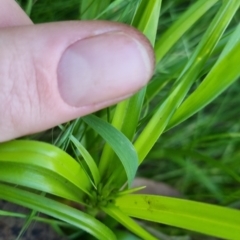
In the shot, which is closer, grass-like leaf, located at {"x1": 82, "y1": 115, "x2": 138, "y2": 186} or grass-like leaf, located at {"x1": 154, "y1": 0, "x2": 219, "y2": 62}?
grass-like leaf, located at {"x1": 82, "y1": 115, "x2": 138, "y2": 186}

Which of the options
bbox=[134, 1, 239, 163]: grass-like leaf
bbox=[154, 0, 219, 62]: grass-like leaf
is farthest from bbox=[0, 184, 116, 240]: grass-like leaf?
bbox=[154, 0, 219, 62]: grass-like leaf

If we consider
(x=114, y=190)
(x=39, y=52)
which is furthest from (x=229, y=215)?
(x=39, y=52)

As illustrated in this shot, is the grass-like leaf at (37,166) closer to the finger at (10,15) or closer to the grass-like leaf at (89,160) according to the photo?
the grass-like leaf at (89,160)

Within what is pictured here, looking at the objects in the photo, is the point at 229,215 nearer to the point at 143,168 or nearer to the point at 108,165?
the point at 108,165

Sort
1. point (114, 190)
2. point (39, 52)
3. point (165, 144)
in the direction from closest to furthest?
point (39, 52), point (114, 190), point (165, 144)

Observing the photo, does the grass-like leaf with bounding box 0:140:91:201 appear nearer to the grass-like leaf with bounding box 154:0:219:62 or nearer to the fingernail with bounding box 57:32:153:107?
the fingernail with bounding box 57:32:153:107

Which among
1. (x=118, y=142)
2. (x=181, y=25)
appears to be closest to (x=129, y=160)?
(x=118, y=142)

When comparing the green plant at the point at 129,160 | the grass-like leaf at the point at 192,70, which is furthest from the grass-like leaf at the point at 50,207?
the grass-like leaf at the point at 192,70
